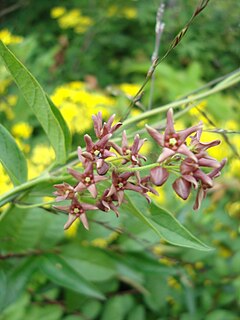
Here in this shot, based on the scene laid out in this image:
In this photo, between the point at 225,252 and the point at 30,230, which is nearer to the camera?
the point at 30,230

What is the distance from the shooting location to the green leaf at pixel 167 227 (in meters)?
0.73

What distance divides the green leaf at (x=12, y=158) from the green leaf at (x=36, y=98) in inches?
2.9

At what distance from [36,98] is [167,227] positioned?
262mm

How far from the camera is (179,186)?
64 cm

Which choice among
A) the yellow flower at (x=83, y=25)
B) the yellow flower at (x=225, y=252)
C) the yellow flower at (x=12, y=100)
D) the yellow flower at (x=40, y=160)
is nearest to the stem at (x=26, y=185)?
the yellow flower at (x=40, y=160)

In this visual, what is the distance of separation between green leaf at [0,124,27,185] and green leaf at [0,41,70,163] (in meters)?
0.07

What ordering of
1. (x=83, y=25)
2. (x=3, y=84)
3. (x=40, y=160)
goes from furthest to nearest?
(x=83, y=25) < (x=3, y=84) < (x=40, y=160)

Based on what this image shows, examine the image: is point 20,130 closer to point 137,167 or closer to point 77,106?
point 77,106

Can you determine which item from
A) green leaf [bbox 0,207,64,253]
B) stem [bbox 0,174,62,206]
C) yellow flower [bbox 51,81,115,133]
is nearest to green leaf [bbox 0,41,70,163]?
stem [bbox 0,174,62,206]

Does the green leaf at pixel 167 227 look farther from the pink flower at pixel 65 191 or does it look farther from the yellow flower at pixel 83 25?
the yellow flower at pixel 83 25

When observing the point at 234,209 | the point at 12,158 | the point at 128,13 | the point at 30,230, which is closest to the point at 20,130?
the point at 30,230

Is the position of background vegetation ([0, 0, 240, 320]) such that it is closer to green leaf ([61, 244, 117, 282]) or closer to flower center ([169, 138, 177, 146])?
green leaf ([61, 244, 117, 282])

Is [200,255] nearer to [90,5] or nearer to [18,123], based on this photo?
[18,123]

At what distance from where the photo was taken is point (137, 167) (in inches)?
26.0
